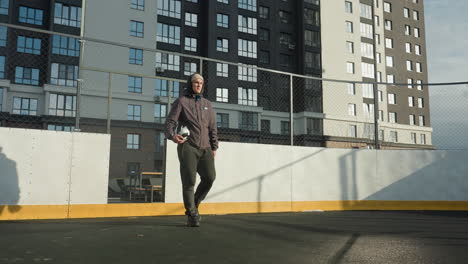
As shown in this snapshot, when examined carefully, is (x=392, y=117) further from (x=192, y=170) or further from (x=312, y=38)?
(x=192, y=170)

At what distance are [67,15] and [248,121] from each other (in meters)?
19.1

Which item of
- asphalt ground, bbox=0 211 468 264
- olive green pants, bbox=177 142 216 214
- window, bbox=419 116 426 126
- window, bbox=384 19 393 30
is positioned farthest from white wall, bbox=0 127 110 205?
window, bbox=384 19 393 30

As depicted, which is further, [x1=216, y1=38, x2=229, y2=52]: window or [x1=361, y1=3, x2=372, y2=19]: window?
[x1=361, y1=3, x2=372, y2=19]: window

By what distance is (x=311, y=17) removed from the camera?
46.4 metres

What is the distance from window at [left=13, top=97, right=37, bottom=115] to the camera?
29212mm

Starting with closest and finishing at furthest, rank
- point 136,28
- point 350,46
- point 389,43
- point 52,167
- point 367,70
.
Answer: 1. point 52,167
2. point 136,28
3. point 350,46
4. point 367,70
5. point 389,43

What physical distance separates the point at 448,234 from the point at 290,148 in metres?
3.72

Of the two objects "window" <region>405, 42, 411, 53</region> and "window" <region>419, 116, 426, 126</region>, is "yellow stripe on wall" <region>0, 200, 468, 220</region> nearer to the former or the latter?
"window" <region>419, 116, 426, 126</region>

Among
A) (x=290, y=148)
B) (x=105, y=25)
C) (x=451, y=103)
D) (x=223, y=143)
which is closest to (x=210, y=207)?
(x=223, y=143)

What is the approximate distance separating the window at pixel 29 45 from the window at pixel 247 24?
20161 mm

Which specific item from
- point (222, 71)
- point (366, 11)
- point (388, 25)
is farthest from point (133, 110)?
point (388, 25)

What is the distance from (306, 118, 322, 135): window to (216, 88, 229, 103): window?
29.9ft

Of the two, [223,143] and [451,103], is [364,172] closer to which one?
[451,103]

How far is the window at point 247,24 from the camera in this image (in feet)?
137
